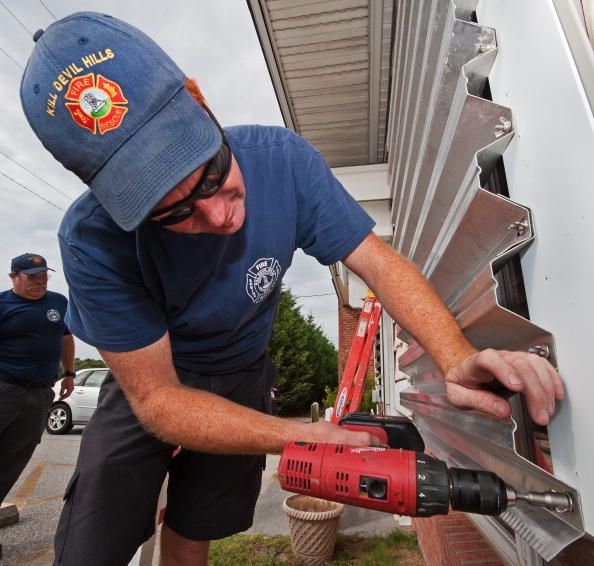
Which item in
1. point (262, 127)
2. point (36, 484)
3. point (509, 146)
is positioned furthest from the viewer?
point (36, 484)

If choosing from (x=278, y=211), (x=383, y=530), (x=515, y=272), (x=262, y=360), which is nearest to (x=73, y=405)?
(x=383, y=530)

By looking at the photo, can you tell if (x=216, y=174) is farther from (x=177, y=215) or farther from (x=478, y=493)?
(x=478, y=493)

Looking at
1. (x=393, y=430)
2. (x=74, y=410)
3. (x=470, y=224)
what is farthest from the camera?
(x=74, y=410)

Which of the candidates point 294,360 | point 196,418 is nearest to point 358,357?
point 196,418

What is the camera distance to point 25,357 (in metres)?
3.93

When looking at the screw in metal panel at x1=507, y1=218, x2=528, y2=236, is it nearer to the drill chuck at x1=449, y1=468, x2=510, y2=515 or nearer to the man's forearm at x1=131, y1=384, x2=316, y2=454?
the drill chuck at x1=449, y1=468, x2=510, y2=515

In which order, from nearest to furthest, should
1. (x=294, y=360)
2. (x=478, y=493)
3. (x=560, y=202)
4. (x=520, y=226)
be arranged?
(x=560, y=202)
(x=520, y=226)
(x=478, y=493)
(x=294, y=360)

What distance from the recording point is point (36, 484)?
6109mm

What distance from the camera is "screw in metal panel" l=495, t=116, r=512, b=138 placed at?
0.90 m

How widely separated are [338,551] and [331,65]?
4.09m

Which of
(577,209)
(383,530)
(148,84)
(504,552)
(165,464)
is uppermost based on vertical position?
(148,84)

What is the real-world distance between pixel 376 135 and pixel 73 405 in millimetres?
9039

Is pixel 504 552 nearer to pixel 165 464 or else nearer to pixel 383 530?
pixel 165 464

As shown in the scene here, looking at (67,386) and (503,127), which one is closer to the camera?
(503,127)
